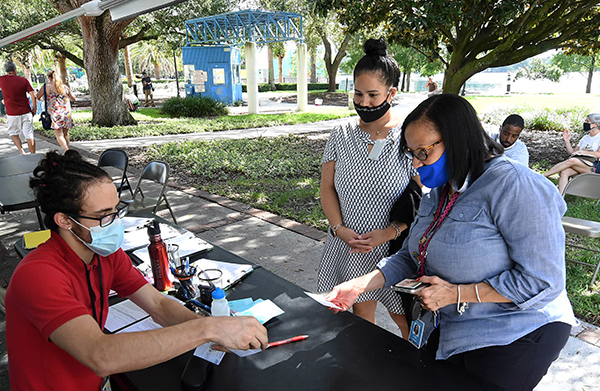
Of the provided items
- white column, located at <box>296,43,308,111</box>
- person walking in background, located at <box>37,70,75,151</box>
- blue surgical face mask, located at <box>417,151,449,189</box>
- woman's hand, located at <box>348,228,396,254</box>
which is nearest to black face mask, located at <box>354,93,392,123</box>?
woman's hand, located at <box>348,228,396,254</box>

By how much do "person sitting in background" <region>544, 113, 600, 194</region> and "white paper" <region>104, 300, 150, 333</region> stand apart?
19.9ft

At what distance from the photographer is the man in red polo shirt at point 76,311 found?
4.44ft

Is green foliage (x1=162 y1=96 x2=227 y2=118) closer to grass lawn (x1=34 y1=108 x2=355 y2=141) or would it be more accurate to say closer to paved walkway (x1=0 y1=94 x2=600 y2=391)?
grass lawn (x1=34 y1=108 x2=355 y2=141)

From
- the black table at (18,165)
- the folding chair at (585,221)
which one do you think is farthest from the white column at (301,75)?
the folding chair at (585,221)

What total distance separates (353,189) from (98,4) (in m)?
3.60

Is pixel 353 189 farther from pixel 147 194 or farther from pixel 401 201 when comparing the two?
pixel 147 194

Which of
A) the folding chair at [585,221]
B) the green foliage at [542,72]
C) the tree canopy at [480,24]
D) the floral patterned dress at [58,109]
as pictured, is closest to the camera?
the folding chair at [585,221]

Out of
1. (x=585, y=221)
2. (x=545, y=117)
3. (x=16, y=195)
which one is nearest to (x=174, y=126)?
(x=16, y=195)

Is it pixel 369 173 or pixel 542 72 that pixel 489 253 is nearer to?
pixel 369 173

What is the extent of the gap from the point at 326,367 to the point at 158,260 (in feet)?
3.45

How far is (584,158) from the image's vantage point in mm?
6477

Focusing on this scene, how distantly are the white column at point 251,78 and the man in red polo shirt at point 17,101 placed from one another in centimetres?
968

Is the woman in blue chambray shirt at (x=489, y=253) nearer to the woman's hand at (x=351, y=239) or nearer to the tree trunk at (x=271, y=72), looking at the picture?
the woman's hand at (x=351, y=239)

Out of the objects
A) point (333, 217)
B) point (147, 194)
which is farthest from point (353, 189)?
point (147, 194)
